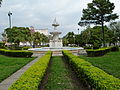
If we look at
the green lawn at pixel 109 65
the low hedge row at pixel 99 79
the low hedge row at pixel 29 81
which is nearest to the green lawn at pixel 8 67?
the low hedge row at pixel 29 81

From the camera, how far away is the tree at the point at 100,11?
29688 millimetres

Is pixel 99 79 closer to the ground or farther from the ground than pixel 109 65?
farther from the ground

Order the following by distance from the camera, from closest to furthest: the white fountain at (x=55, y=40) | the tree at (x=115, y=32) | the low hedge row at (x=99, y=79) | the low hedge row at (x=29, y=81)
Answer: the low hedge row at (x=99, y=79) < the low hedge row at (x=29, y=81) < the white fountain at (x=55, y=40) < the tree at (x=115, y=32)

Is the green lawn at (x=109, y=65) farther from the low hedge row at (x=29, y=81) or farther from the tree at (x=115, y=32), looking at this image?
the tree at (x=115, y=32)

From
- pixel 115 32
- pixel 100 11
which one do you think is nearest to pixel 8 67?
pixel 100 11

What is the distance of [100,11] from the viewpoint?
98.1 feet

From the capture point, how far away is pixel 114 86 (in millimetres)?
3592

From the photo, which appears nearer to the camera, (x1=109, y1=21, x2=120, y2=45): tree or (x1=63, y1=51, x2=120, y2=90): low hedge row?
(x1=63, y1=51, x2=120, y2=90): low hedge row

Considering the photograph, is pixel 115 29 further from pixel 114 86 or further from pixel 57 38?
pixel 114 86

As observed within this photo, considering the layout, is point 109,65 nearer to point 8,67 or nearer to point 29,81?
point 8,67

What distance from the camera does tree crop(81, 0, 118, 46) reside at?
29688mm

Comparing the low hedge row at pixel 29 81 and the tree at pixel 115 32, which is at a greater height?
the tree at pixel 115 32

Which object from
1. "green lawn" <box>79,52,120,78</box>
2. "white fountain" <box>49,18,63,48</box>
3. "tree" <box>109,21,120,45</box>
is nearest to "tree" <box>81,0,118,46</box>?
"white fountain" <box>49,18,63,48</box>

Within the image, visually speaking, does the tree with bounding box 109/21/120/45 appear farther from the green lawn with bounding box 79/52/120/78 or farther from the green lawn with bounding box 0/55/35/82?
the green lawn with bounding box 0/55/35/82
